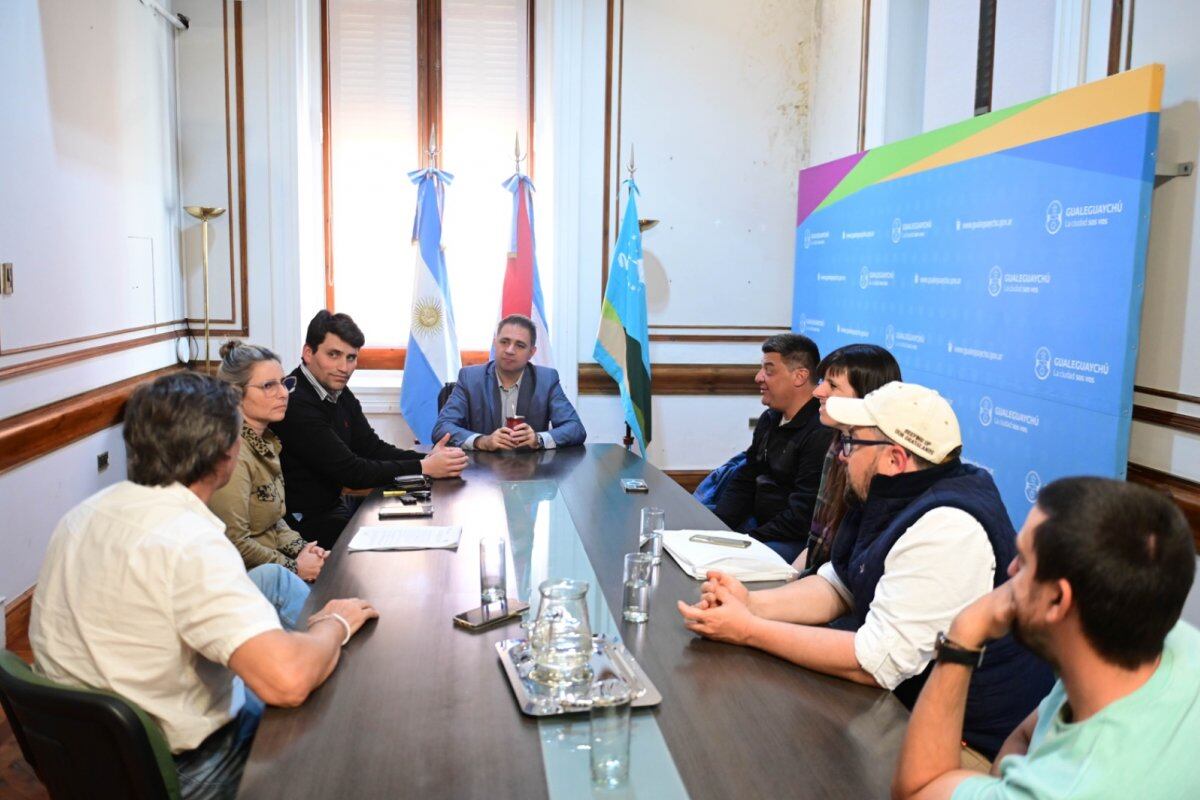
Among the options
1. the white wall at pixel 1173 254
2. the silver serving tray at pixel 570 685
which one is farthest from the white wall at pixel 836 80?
the silver serving tray at pixel 570 685

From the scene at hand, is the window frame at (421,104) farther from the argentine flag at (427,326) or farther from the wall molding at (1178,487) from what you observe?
the wall molding at (1178,487)

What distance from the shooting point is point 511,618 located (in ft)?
6.37

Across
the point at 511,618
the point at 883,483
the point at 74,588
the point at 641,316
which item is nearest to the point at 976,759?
the point at 883,483

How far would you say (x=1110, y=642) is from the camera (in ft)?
3.63

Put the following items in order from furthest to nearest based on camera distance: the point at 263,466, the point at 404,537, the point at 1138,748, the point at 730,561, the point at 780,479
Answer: the point at 780,479, the point at 263,466, the point at 404,537, the point at 730,561, the point at 1138,748

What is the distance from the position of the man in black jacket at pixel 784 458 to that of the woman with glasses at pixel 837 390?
23.3 inches

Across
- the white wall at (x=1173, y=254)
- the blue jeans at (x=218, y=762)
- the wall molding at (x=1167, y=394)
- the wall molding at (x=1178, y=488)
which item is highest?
the white wall at (x=1173, y=254)

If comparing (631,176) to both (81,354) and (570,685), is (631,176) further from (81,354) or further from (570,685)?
(570,685)

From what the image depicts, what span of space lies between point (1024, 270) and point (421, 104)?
3683 mm

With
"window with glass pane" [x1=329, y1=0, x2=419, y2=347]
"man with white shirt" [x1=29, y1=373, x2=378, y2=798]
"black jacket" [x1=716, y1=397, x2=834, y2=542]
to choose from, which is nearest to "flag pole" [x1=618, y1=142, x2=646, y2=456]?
"window with glass pane" [x1=329, y1=0, x2=419, y2=347]

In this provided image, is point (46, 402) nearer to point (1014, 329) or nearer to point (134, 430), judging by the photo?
point (134, 430)

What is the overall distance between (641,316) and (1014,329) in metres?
2.45

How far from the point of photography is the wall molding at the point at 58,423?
325cm

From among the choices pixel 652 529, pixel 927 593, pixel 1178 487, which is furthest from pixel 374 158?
pixel 927 593
